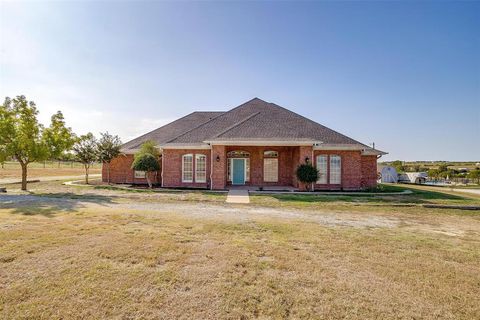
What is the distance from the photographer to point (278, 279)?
4.21m

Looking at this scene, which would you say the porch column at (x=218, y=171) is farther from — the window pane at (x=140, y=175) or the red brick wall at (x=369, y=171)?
the red brick wall at (x=369, y=171)

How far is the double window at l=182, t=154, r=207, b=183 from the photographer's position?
1815 cm

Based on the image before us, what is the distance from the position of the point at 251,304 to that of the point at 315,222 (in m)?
5.41

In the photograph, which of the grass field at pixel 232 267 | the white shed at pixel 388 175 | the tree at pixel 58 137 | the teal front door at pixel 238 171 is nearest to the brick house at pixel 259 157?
the teal front door at pixel 238 171

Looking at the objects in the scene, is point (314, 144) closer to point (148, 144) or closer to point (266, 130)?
point (266, 130)

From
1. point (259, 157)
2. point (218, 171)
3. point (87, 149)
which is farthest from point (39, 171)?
point (259, 157)

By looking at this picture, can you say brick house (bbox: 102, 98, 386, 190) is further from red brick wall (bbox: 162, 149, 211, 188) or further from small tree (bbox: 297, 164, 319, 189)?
small tree (bbox: 297, 164, 319, 189)

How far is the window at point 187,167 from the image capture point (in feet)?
59.5

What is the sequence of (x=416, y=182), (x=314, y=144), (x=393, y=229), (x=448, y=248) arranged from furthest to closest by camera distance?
(x=416, y=182) < (x=314, y=144) < (x=393, y=229) < (x=448, y=248)

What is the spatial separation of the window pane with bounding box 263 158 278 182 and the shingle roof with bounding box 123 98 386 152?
259 centimetres

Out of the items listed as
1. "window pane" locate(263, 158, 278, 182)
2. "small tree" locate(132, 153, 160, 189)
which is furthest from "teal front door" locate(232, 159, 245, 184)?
"small tree" locate(132, 153, 160, 189)

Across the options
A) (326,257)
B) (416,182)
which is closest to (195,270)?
(326,257)

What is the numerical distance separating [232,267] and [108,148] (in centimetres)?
1829

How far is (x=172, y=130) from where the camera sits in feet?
75.9
